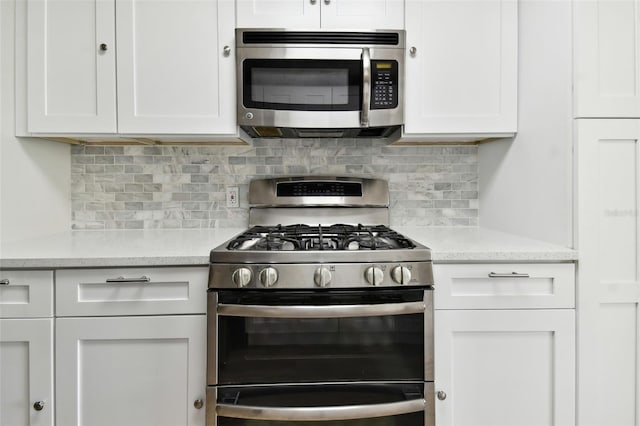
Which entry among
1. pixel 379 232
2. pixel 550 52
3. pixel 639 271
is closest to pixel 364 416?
pixel 379 232

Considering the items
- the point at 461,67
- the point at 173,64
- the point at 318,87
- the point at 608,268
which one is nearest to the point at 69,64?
the point at 173,64

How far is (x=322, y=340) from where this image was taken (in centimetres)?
136

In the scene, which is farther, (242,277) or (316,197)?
(316,197)

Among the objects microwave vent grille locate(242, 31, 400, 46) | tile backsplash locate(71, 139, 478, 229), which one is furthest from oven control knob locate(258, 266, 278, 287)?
microwave vent grille locate(242, 31, 400, 46)

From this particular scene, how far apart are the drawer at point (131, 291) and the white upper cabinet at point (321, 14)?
1.07 meters

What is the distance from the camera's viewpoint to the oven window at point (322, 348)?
135cm

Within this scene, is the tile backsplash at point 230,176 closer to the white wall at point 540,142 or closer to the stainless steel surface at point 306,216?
the stainless steel surface at point 306,216

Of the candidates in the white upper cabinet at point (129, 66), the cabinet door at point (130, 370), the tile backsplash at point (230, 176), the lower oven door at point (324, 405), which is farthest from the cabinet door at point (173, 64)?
the lower oven door at point (324, 405)

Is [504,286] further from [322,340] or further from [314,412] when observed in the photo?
[314,412]

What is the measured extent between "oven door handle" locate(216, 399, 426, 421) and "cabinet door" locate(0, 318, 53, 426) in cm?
59

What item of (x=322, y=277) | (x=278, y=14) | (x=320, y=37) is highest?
(x=278, y=14)

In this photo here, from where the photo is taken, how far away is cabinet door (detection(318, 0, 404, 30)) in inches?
67.1

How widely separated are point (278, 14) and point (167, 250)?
1.07 meters

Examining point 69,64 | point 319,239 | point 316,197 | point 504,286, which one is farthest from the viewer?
point 316,197
